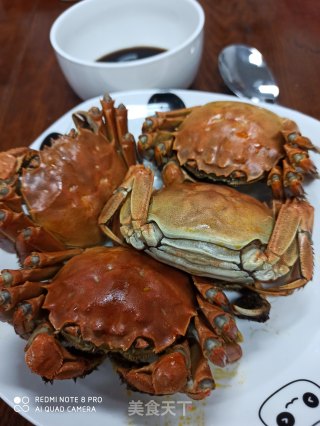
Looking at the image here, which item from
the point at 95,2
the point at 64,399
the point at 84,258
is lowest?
the point at 64,399

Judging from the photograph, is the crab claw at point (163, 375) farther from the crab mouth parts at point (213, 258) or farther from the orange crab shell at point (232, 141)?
the orange crab shell at point (232, 141)

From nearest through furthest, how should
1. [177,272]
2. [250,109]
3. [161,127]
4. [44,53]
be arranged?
[177,272]
[250,109]
[161,127]
[44,53]

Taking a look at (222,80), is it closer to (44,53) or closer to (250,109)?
(250,109)

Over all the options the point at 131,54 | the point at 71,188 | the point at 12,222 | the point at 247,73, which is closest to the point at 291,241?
the point at 71,188

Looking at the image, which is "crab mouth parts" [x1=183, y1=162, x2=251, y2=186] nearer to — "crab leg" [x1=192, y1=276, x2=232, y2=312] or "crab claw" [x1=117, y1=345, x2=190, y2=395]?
"crab leg" [x1=192, y1=276, x2=232, y2=312]

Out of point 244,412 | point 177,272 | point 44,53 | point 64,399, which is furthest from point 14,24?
point 244,412

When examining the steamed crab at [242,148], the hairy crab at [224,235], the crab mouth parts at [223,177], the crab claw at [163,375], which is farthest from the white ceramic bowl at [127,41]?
the crab claw at [163,375]

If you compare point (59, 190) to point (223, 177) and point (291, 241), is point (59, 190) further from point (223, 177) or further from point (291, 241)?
point (291, 241)
